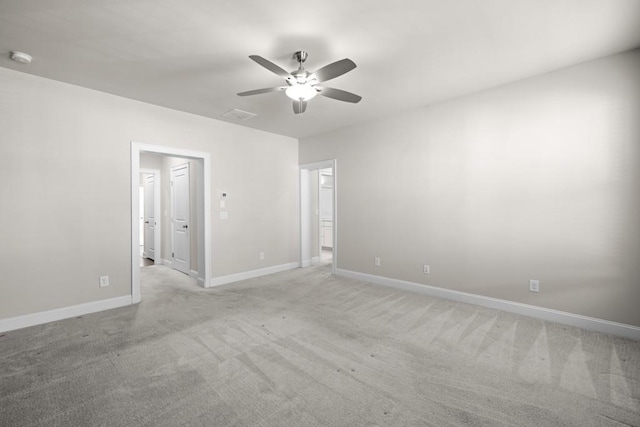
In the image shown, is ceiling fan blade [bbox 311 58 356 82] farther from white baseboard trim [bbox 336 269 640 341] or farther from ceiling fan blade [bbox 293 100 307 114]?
white baseboard trim [bbox 336 269 640 341]

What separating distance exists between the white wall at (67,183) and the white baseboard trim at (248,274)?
241mm

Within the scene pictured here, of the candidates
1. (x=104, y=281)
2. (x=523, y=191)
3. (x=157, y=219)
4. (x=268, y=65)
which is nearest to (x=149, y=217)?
(x=157, y=219)

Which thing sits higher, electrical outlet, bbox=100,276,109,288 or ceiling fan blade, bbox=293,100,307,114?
ceiling fan blade, bbox=293,100,307,114

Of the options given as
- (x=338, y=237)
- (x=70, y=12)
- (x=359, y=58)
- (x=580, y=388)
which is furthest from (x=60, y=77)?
(x=580, y=388)

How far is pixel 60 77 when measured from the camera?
3.11m

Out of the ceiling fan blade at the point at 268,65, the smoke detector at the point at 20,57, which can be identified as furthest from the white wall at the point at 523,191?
the smoke detector at the point at 20,57

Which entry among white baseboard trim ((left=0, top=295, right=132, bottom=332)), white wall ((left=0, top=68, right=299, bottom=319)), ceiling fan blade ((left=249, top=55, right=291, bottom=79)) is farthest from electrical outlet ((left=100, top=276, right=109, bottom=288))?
ceiling fan blade ((left=249, top=55, right=291, bottom=79))

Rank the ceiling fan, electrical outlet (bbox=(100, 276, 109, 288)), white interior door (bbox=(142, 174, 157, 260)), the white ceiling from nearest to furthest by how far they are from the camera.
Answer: the white ceiling, the ceiling fan, electrical outlet (bbox=(100, 276, 109, 288)), white interior door (bbox=(142, 174, 157, 260))

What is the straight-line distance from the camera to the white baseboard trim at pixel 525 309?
8.96ft

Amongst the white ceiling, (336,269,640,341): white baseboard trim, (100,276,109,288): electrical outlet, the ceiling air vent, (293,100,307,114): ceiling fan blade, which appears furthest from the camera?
the ceiling air vent

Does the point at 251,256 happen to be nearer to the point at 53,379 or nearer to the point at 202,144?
the point at 202,144

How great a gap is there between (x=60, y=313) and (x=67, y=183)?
4.91ft

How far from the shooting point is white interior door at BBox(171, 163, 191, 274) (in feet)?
17.7

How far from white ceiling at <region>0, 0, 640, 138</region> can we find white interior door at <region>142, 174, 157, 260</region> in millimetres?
3734
